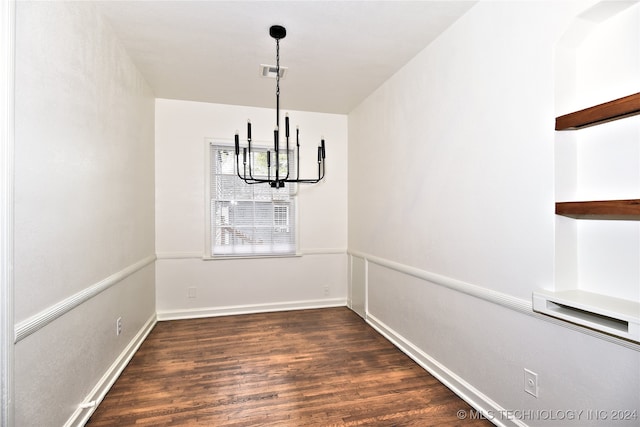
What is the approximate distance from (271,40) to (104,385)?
2752 mm

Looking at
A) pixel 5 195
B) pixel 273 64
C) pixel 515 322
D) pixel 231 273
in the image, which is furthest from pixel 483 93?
pixel 231 273

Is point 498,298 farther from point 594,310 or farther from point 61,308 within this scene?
point 61,308

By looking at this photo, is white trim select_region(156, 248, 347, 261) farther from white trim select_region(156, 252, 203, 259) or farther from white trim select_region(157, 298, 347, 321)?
white trim select_region(157, 298, 347, 321)

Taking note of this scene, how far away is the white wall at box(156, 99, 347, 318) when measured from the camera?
383cm

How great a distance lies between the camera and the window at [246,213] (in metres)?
4.01

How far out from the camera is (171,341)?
317 cm

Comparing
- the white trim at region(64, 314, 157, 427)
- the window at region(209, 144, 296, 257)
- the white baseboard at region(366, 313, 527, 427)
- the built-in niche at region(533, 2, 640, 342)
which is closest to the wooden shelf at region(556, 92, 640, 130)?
the built-in niche at region(533, 2, 640, 342)

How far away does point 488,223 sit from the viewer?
6.56 ft

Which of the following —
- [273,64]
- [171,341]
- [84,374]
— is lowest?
[171,341]

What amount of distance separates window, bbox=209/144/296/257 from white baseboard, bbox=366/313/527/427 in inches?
72.0

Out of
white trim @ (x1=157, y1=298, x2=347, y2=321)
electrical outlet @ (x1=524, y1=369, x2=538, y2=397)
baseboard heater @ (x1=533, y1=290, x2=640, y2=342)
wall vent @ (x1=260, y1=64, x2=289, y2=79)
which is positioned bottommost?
white trim @ (x1=157, y1=298, x2=347, y2=321)

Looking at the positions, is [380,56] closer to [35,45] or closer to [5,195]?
[35,45]

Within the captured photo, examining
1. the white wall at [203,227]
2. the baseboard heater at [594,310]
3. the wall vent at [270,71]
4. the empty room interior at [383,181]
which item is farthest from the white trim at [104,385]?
the wall vent at [270,71]

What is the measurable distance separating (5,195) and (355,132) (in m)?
3.46
